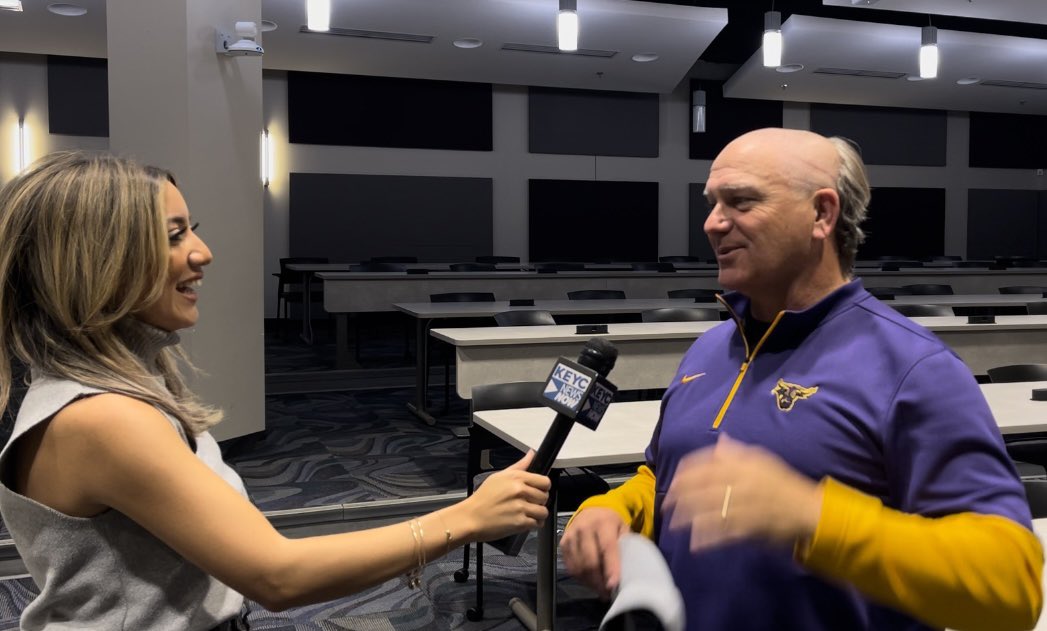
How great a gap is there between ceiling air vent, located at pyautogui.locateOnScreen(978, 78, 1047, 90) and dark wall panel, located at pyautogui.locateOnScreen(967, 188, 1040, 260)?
2115mm

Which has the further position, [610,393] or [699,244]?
[699,244]

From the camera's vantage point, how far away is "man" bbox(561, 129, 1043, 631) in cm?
103

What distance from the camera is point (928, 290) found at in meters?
8.48

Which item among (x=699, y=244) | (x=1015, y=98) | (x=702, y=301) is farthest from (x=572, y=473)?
(x=1015, y=98)

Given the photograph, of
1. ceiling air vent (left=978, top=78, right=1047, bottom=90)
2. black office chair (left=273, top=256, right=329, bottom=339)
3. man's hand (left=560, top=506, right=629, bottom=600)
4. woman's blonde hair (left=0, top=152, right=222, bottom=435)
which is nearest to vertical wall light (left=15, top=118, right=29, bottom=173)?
black office chair (left=273, top=256, right=329, bottom=339)

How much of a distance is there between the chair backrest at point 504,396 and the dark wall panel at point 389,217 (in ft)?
29.4

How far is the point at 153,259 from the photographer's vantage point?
1.23 meters

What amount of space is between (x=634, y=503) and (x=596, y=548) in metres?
0.22

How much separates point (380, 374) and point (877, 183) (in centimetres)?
1024

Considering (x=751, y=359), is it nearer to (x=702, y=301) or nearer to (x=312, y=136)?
(x=702, y=301)

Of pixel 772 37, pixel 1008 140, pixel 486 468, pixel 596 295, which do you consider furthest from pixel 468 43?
pixel 1008 140

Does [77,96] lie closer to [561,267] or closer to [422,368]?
[561,267]

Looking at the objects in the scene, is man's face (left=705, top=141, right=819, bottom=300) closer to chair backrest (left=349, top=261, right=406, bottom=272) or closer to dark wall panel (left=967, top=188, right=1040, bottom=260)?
chair backrest (left=349, top=261, right=406, bottom=272)

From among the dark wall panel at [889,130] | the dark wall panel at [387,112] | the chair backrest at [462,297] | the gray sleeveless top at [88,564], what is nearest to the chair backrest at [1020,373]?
the chair backrest at [462,297]
